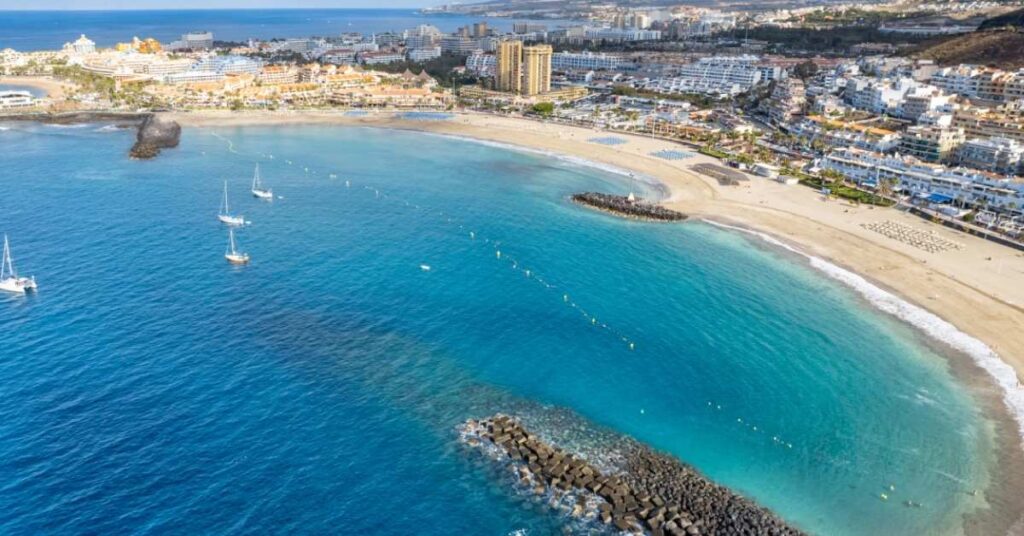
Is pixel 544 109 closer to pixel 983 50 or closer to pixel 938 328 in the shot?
pixel 983 50

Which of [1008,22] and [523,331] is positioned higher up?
[1008,22]

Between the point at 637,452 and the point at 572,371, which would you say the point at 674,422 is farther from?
the point at 572,371

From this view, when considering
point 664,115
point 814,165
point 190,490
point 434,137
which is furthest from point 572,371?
point 664,115

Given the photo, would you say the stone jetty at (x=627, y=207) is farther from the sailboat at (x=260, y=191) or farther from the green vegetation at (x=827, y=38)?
the green vegetation at (x=827, y=38)

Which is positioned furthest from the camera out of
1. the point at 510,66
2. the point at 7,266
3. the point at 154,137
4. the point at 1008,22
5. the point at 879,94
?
the point at 1008,22

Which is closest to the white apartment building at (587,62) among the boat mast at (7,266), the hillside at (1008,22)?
the hillside at (1008,22)

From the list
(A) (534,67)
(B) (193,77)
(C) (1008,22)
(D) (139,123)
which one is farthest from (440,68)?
(C) (1008,22)
